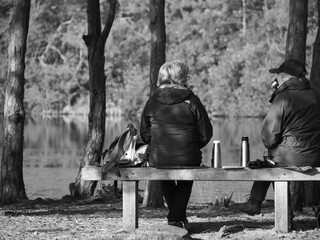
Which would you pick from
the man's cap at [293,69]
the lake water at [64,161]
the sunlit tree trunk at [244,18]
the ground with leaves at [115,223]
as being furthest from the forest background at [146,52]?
the man's cap at [293,69]

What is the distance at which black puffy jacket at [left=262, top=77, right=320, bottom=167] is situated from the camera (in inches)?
273

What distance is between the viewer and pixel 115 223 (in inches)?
309

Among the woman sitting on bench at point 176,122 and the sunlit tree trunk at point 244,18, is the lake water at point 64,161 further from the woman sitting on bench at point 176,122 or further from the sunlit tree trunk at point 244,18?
the sunlit tree trunk at point 244,18

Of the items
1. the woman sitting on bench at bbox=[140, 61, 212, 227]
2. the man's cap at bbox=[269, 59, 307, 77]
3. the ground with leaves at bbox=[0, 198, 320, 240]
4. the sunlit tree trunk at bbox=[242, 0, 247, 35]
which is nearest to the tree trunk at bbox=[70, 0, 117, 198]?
the ground with leaves at bbox=[0, 198, 320, 240]

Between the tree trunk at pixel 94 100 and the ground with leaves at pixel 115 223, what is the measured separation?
1838 millimetres

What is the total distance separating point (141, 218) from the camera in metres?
8.28

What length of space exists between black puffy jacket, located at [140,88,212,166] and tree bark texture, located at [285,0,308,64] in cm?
211

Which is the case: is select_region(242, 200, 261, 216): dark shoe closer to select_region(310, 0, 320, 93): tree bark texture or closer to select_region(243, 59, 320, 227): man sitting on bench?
select_region(243, 59, 320, 227): man sitting on bench

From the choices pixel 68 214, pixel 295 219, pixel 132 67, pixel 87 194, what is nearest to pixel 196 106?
pixel 295 219

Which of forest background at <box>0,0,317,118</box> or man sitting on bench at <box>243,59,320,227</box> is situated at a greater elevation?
forest background at <box>0,0,317,118</box>

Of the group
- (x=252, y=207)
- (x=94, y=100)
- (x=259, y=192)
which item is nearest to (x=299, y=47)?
(x=259, y=192)

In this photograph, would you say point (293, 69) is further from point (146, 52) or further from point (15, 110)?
point (146, 52)

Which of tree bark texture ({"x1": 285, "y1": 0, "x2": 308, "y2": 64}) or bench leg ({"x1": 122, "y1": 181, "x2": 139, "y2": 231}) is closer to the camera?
bench leg ({"x1": 122, "y1": 181, "x2": 139, "y2": 231})

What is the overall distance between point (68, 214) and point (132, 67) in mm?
48644
